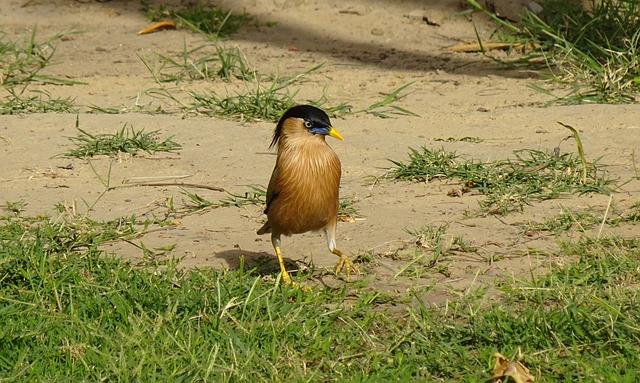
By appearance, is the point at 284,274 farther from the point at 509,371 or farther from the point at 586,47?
the point at 586,47

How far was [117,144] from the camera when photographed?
697cm

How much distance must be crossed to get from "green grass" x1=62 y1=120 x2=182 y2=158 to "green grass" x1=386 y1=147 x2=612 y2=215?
1561 mm

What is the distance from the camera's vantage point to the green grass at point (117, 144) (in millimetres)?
6902

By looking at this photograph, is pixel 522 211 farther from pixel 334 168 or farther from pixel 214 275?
pixel 214 275

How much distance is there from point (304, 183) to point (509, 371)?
56.1 inches

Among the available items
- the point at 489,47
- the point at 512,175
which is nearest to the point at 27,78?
the point at 489,47

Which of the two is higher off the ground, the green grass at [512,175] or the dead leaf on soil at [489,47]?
the green grass at [512,175]

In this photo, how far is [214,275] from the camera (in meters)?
4.85

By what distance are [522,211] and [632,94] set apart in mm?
2711

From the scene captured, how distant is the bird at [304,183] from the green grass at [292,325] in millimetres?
271

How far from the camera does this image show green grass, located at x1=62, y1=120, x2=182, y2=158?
6.90m

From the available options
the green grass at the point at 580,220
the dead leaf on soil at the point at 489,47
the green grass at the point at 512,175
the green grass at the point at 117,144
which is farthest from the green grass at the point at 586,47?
the green grass at the point at 117,144

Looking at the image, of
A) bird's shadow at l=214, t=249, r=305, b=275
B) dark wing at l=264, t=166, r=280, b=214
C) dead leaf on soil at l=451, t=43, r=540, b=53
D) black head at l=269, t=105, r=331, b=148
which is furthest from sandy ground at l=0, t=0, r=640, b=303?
black head at l=269, t=105, r=331, b=148

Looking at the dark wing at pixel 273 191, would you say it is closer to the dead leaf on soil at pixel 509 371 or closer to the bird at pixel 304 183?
the bird at pixel 304 183
